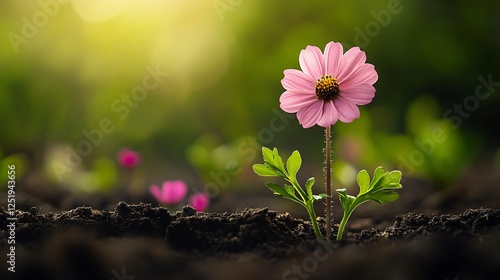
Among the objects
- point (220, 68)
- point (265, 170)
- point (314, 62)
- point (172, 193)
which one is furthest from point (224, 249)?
point (220, 68)

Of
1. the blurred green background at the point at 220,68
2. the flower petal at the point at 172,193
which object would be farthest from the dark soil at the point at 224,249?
the blurred green background at the point at 220,68

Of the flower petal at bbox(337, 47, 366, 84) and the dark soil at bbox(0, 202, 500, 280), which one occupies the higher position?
the flower petal at bbox(337, 47, 366, 84)

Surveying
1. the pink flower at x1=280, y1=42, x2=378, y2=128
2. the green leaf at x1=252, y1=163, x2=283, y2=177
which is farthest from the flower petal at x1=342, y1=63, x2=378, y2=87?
the green leaf at x1=252, y1=163, x2=283, y2=177

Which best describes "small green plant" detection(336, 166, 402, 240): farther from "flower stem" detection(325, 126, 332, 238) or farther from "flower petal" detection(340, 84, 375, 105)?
"flower petal" detection(340, 84, 375, 105)

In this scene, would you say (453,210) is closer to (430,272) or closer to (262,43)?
(430,272)

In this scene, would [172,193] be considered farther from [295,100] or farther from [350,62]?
[350,62]

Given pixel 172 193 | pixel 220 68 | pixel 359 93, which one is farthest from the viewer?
pixel 220 68
